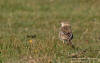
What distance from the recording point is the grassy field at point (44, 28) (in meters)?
7.09

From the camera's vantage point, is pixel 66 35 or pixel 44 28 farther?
pixel 44 28

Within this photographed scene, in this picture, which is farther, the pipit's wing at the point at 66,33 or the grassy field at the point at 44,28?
the pipit's wing at the point at 66,33

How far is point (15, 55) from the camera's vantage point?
23.1ft

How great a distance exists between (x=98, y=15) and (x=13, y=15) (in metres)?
4.18

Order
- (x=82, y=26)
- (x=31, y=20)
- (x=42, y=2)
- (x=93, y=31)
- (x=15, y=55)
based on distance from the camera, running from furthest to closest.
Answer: (x=42, y=2) < (x=31, y=20) < (x=82, y=26) < (x=93, y=31) < (x=15, y=55)

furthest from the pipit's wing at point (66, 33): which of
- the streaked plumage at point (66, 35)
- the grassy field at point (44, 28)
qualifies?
the grassy field at point (44, 28)

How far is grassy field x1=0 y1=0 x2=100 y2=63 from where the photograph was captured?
7.09m

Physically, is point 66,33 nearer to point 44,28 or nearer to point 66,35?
point 66,35

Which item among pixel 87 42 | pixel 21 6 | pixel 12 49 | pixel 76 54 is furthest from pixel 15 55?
pixel 21 6

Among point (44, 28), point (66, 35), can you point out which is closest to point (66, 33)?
point (66, 35)

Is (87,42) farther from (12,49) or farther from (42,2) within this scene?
(42,2)

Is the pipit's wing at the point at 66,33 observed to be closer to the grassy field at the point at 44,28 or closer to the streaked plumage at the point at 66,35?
the streaked plumage at the point at 66,35

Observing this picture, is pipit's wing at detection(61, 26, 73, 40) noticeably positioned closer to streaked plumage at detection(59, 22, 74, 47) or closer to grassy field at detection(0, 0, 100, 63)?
streaked plumage at detection(59, 22, 74, 47)

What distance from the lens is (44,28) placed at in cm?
1395
